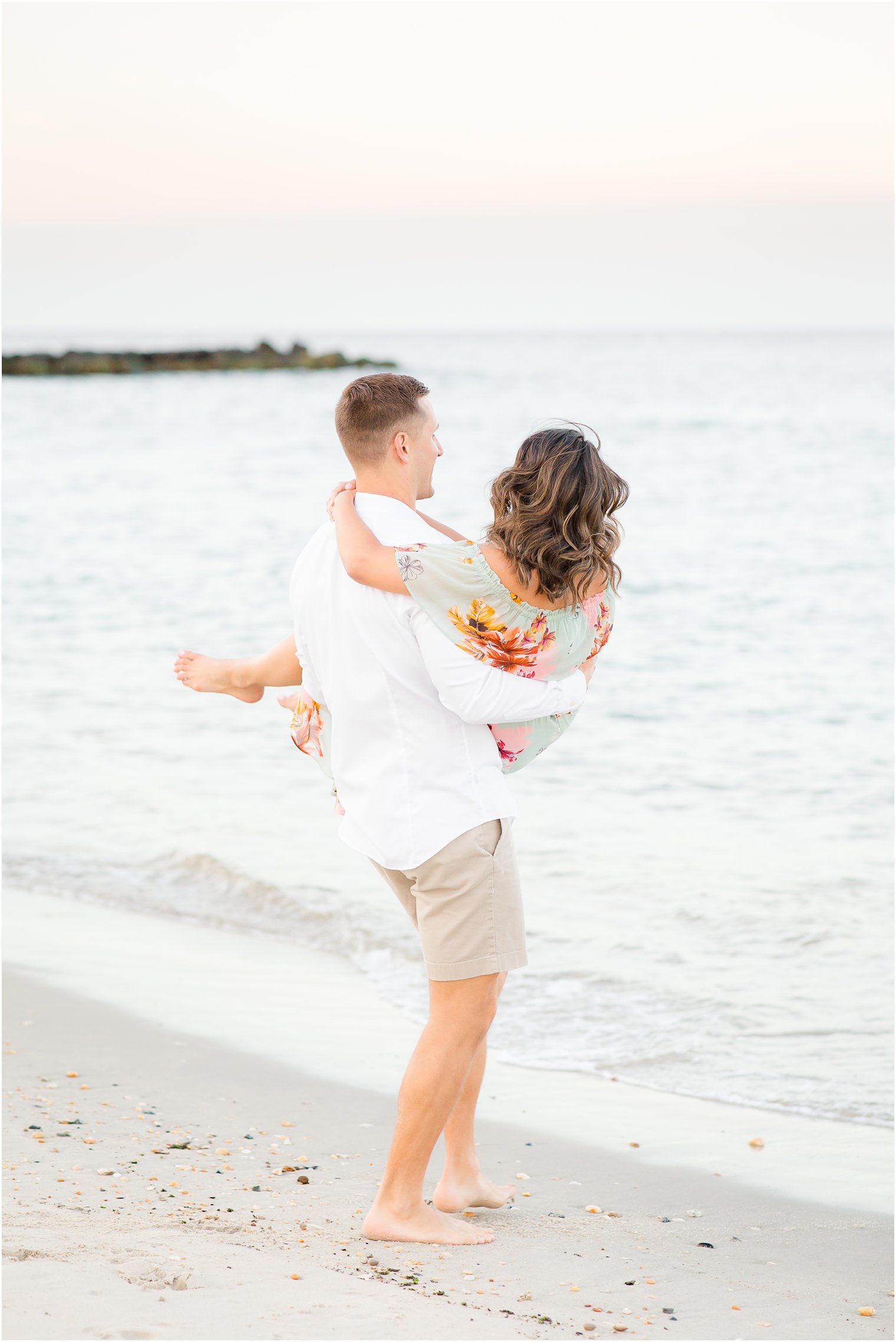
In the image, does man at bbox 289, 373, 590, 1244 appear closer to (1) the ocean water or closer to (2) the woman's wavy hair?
(2) the woman's wavy hair

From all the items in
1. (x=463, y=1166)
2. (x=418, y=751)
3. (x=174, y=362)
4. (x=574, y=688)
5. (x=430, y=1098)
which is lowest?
(x=463, y=1166)

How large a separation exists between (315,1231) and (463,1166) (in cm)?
39

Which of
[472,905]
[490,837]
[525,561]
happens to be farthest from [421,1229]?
[525,561]

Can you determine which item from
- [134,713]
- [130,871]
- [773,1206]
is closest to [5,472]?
[134,713]

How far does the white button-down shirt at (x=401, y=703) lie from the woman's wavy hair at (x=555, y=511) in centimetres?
18

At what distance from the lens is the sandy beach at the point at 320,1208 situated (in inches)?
93.4

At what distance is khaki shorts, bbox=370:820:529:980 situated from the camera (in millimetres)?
2736

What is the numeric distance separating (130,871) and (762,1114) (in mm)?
3447

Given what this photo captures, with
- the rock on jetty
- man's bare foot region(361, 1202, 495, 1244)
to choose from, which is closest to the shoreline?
man's bare foot region(361, 1202, 495, 1244)

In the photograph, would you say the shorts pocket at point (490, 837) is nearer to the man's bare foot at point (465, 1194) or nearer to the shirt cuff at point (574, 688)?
the shirt cuff at point (574, 688)

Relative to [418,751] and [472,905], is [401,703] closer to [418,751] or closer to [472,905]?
[418,751]

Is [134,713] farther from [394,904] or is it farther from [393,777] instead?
[393,777]

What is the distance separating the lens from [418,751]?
2.75m

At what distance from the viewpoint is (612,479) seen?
8.86 ft
